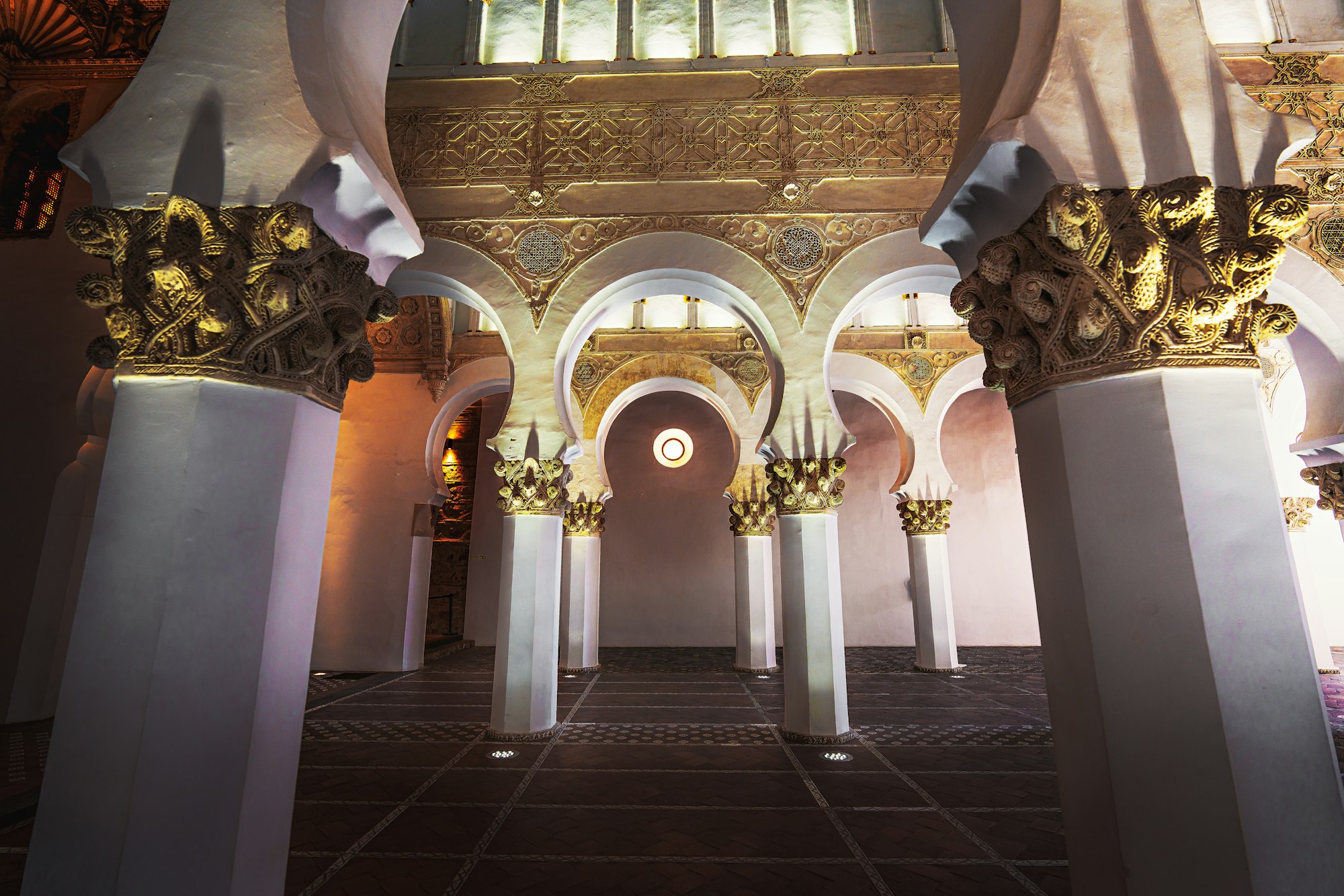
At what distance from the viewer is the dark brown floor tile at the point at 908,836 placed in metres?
3.21

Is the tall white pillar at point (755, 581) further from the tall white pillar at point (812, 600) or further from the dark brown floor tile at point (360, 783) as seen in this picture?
the dark brown floor tile at point (360, 783)

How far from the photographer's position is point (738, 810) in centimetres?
387

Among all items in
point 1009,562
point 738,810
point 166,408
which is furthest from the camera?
point 1009,562

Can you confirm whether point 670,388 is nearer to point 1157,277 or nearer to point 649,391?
point 649,391

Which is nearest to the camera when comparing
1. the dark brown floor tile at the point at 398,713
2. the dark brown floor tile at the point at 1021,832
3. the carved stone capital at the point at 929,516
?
the dark brown floor tile at the point at 1021,832

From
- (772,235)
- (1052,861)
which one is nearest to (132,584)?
(1052,861)

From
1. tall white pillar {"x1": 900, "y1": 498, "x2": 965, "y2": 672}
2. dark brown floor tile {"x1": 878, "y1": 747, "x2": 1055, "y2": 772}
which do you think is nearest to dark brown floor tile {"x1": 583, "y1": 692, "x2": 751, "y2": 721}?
dark brown floor tile {"x1": 878, "y1": 747, "x2": 1055, "y2": 772}

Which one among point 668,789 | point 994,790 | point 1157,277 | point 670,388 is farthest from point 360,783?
point 670,388

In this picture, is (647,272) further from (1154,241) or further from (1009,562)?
(1009,562)

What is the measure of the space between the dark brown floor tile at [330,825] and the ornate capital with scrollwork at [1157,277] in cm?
388

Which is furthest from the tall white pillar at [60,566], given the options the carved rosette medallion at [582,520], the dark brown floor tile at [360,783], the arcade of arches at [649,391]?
the carved rosette medallion at [582,520]

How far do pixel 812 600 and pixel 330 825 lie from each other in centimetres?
374

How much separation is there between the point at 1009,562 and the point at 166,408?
13.9 m

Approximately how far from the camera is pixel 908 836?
3438 mm
